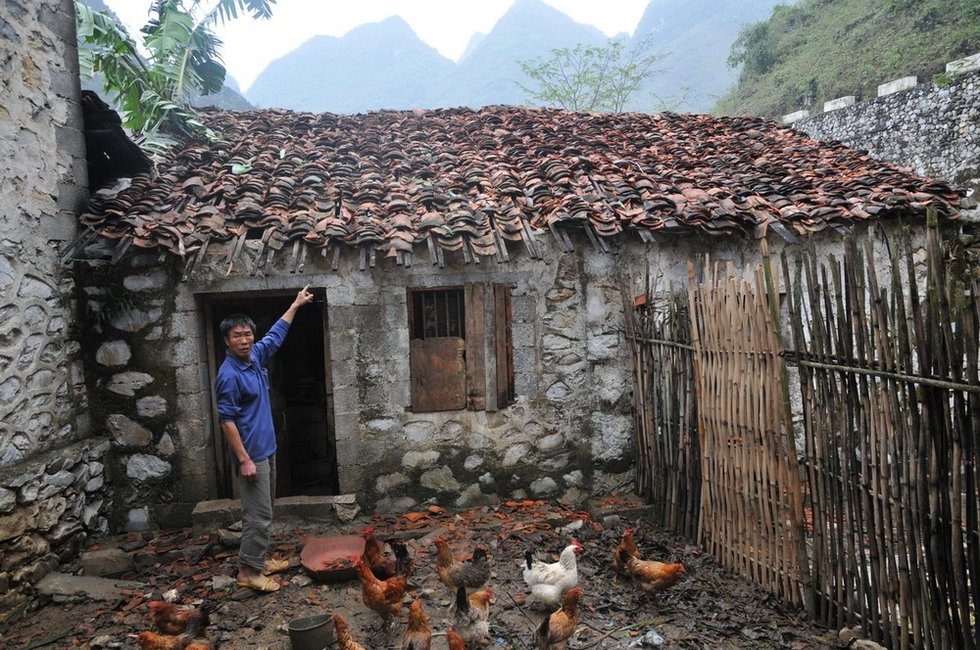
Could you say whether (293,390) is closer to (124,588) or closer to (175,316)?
(175,316)

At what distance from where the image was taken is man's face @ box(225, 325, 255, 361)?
14.0ft

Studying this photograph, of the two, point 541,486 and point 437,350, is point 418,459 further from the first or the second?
point 541,486

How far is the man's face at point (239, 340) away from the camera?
428 centimetres

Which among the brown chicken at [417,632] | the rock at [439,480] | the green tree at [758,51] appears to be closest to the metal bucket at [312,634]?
the brown chicken at [417,632]

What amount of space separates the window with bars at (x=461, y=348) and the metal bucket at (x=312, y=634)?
93.5 inches

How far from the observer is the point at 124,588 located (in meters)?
4.65

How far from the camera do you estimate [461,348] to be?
6.01 meters

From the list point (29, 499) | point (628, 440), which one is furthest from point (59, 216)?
point (628, 440)

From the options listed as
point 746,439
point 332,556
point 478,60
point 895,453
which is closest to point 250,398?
point 332,556

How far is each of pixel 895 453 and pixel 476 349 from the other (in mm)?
3666

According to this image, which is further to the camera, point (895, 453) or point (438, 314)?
point (438, 314)

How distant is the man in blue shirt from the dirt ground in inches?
10.6

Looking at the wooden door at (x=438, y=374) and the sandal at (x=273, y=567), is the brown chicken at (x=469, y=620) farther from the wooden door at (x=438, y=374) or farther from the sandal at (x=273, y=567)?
the wooden door at (x=438, y=374)

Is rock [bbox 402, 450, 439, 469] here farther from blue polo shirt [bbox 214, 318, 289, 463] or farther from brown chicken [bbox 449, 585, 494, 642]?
brown chicken [bbox 449, 585, 494, 642]
